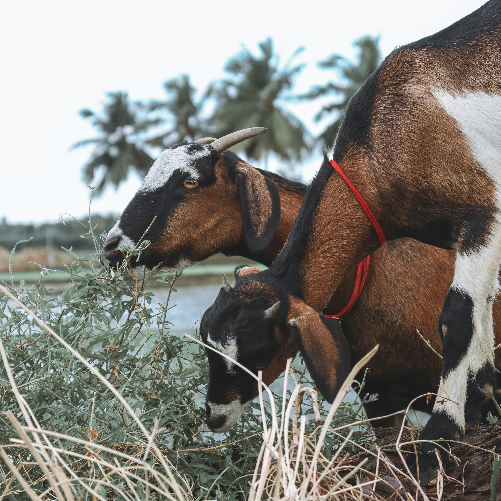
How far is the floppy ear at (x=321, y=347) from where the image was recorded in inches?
82.0

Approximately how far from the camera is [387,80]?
234cm

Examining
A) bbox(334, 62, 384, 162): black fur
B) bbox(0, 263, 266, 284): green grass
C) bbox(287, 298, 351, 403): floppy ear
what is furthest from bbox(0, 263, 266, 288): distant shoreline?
bbox(334, 62, 384, 162): black fur

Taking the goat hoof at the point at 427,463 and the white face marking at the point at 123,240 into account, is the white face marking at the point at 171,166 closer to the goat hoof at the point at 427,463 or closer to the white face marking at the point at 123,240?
the white face marking at the point at 123,240

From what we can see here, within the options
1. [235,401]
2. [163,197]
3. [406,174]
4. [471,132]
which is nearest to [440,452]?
[235,401]

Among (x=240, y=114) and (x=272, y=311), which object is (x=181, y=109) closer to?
(x=240, y=114)

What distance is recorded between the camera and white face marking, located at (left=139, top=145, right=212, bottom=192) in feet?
10.5

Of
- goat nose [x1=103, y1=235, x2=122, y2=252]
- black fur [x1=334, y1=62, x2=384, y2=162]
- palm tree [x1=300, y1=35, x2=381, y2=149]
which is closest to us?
black fur [x1=334, y1=62, x2=384, y2=162]

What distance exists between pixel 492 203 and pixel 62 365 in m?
1.77

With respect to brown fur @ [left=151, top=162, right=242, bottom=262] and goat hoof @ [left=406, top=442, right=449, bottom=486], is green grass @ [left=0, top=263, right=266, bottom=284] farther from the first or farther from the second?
goat hoof @ [left=406, top=442, right=449, bottom=486]

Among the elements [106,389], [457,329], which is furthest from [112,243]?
[457,329]

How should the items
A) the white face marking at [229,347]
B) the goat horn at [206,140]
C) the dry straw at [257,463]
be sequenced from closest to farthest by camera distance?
1. the dry straw at [257,463]
2. the white face marking at [229,347]
3. the goat horn at [206,140]

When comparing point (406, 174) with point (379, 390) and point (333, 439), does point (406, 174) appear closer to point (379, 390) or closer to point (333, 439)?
point (333, 439)

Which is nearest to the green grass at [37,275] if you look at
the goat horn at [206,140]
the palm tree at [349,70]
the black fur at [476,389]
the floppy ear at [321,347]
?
the goat horn at [206,140]

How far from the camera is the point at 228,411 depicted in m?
2.28
